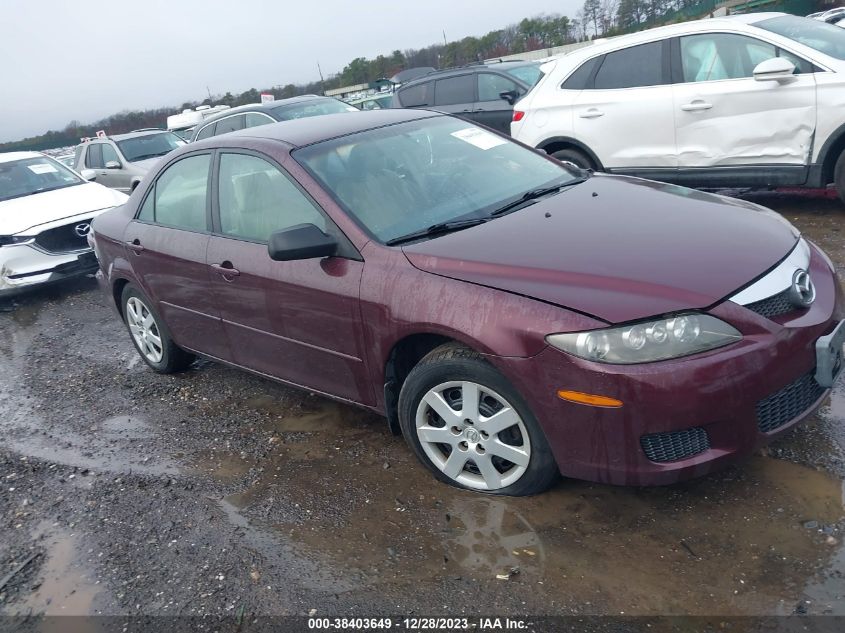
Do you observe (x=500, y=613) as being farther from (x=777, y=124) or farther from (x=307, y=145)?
(x=777, y=124)

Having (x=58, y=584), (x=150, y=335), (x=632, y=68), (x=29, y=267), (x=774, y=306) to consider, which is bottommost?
(x=58, y=584)

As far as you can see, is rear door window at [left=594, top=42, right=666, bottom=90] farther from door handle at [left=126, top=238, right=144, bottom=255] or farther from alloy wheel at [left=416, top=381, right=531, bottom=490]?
alloy wheel at [left=416, top=381, right=531, bottom=490]

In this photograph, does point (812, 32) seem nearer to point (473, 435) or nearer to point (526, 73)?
point (526, 73)

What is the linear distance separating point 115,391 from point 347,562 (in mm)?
3005

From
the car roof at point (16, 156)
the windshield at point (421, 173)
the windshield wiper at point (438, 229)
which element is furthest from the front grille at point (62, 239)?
the windshield wiper at point (438, 229)

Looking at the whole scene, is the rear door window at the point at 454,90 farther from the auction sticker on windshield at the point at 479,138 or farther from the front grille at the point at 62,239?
the auction sticker on windshield at the point at 479,138

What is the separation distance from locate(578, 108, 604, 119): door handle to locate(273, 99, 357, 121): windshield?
14.9 ft

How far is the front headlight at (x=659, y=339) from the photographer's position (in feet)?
8.64

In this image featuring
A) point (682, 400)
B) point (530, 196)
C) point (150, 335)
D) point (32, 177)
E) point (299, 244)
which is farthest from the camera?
point (32, 177)

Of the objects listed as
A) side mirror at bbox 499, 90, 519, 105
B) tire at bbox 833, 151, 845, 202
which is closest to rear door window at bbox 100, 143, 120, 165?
side mirror at bbox 499, 90, 519, 105

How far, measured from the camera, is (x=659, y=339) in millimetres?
2639

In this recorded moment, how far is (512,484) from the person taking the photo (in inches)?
123

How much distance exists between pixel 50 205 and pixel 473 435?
728 cm

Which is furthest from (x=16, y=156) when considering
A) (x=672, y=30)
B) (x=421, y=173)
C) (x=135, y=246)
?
(x=672, y=30)
